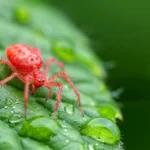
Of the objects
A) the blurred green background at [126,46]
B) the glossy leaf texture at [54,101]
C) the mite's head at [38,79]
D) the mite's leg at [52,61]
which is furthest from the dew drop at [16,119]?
the blurred green background at [126,46]

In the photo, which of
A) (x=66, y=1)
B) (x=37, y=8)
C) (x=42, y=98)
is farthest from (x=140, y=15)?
(x=42, y=98)

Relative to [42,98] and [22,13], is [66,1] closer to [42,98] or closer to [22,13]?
[22,13]

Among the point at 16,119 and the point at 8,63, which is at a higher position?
the point at 8,63

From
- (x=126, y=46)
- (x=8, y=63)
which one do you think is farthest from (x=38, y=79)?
(x=126, y=46)

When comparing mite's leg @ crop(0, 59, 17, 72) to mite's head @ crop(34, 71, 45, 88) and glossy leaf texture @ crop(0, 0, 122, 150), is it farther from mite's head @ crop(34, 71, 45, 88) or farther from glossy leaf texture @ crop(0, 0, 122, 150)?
mite's head @ crop(34, 71, 45, 88)

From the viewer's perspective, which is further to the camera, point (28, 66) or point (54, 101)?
point (28, 66)

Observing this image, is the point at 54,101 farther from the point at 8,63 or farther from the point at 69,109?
the point at 8,63
